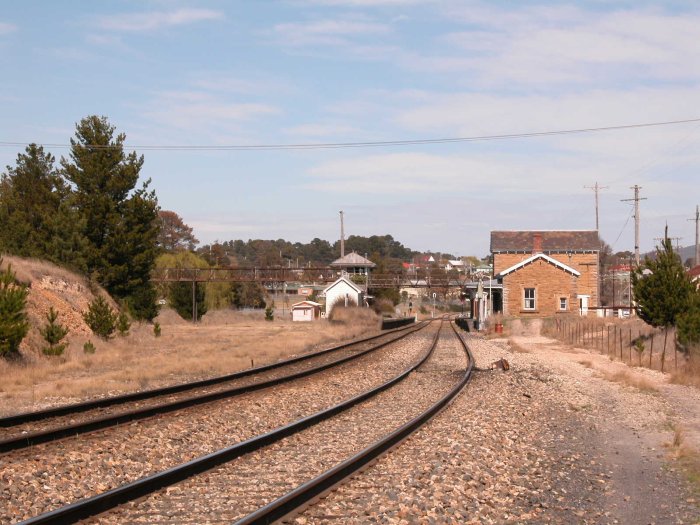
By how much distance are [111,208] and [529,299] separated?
31.9m

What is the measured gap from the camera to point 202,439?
10.8 metres

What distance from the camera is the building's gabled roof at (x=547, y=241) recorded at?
69.9m

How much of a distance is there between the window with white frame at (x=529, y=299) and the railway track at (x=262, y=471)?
48.0 metres

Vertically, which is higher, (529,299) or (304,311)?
(529,299)

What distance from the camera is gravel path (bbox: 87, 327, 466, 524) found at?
698cm

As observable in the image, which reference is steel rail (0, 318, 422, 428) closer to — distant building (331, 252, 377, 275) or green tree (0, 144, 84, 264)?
green tree (0, 144, 84, 264)

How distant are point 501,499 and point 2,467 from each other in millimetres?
5225

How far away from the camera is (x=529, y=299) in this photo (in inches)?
2419

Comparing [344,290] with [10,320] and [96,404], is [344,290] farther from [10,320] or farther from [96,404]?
[96,404]

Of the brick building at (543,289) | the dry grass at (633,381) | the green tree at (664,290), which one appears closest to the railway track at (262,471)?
the dry grass at (633,381)

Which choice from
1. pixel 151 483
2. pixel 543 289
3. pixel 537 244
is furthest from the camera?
pixel 537 244

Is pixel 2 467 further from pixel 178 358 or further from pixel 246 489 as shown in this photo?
pixel 178 358

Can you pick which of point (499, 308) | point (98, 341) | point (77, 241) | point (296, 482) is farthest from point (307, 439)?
point (499, 308)

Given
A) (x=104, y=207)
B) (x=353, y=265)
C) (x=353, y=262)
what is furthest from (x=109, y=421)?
(x=353, y=262)
